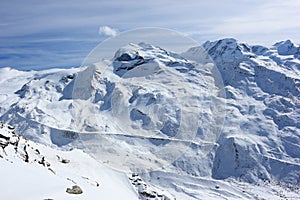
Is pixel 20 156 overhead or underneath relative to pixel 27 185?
underneath

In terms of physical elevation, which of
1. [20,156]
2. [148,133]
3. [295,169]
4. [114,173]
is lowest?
[295,169]

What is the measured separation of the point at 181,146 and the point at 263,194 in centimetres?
4290

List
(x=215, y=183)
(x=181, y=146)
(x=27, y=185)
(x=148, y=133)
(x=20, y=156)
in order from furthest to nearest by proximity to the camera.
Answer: (x=148, y=133), (x=181, y=146), (x=215, y=183), (x=20, y=156), (x=27, y=185)

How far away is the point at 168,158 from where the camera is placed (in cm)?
18050

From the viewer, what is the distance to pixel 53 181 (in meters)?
30.7

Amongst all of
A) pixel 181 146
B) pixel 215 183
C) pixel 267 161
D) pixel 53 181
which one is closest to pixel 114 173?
pixel 53 181

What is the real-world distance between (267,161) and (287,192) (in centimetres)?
3639

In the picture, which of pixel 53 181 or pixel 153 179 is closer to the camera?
pixel 53 181

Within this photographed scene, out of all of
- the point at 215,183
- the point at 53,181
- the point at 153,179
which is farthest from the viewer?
the point at 215,183

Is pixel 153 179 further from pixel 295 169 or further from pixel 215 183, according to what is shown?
pixel 295 169

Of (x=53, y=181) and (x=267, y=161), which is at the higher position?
(x=53, y=181)

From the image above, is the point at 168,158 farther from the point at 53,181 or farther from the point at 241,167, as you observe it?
the point at 53,181

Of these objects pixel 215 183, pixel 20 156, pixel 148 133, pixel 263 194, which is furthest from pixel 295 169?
pixel 20 156

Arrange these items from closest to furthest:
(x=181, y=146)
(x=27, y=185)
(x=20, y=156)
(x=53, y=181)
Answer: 1. (x=27, y=185)
2. (x=53, y=181)
3. (x=20, y=156)
4. (x=181, y=146)
